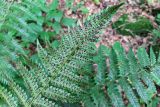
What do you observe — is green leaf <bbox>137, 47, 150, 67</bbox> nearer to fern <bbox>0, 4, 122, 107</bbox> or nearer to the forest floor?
fern <bbox>0, 4, 122, 107</bbox>

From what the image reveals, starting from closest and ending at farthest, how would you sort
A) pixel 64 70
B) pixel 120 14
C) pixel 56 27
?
pixel 64 70 < pixel 56 27 < pixel 120 14

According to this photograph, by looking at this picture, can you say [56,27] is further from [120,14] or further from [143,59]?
[143,59]

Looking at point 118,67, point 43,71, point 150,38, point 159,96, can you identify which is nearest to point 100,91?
point 118,67

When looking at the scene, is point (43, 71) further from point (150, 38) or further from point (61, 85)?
point (150, 38)

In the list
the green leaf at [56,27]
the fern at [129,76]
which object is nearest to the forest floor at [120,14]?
the green leaf at [56,27]

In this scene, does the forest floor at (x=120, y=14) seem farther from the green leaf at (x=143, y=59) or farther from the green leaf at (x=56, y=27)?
the green leaf at (x=143, y=59)

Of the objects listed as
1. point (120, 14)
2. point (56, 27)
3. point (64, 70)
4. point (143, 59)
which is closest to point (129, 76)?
point (143, 59)

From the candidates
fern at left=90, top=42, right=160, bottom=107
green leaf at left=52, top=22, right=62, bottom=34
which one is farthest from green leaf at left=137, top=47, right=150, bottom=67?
green leaf at left=52, top=22, right=62, bottom=34

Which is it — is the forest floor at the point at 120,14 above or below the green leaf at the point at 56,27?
below

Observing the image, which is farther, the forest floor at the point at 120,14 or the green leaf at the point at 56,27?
the forest floor at the point at 120,14
